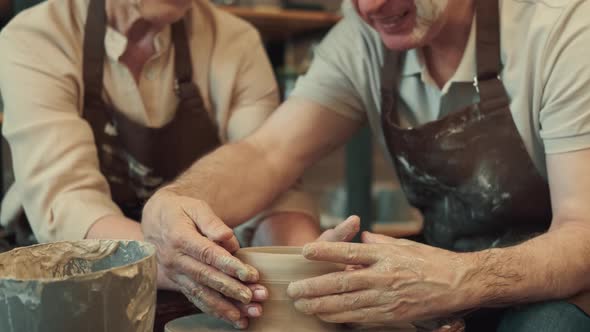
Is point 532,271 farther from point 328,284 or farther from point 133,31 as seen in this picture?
point 133,31

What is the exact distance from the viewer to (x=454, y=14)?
1394 millimetres

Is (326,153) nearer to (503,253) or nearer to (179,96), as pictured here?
(179,96)

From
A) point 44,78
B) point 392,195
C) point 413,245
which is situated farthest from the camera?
point 392,195

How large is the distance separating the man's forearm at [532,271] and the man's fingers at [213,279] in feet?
1.01

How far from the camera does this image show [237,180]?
1.46m

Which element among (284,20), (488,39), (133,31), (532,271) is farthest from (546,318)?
(284,20)

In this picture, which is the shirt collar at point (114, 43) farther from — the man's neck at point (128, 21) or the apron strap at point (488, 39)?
the apron strap at point (488, 39)

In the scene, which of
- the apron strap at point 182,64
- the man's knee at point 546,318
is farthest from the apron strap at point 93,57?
the man's knee at point 546,318

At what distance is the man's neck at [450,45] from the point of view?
4.60ft

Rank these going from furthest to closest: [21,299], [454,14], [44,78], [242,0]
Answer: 1. [242,0]
2. [44,78]
3. [454,14]
4. [21,299]

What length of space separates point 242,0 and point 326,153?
1409mm

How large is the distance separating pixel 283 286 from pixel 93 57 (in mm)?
846

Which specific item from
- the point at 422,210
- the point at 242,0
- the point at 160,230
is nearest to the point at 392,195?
the point at 242,0

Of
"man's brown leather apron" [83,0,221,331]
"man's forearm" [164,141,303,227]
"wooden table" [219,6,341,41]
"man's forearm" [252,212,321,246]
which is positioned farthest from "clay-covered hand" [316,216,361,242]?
"wooden table" [219,6,341,41]
